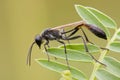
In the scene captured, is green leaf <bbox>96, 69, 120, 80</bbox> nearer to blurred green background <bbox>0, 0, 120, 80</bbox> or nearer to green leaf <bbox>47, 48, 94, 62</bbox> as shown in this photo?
green leaf <bbox>47, 48, 94, 62</bbox>

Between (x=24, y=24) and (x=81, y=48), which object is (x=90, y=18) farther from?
(x=24, y=24)

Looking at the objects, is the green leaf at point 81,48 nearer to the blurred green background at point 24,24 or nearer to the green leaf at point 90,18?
the green leaf at point 90,18

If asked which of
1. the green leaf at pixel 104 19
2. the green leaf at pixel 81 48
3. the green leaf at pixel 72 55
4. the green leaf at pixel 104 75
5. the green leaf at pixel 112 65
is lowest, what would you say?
the green leaf at pixel 104 75

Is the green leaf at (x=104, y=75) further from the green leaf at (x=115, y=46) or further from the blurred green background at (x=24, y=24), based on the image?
the blurred green background at (x=24, y=24)

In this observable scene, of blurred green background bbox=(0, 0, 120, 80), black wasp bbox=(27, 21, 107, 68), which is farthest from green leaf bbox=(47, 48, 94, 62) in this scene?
blurred green background bbox=(0, 0, 120, 80)

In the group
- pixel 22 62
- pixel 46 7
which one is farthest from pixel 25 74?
pixel 46 7

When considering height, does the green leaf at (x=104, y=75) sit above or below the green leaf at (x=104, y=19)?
below

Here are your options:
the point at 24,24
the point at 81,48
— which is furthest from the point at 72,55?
the point at 24,24

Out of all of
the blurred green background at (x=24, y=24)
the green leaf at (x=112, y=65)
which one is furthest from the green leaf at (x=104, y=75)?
the blurred green background at (x=24, y=24)

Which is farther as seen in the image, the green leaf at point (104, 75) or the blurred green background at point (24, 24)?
the blurred green background at point (24, 24)

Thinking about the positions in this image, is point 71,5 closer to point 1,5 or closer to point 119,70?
point 1,5
